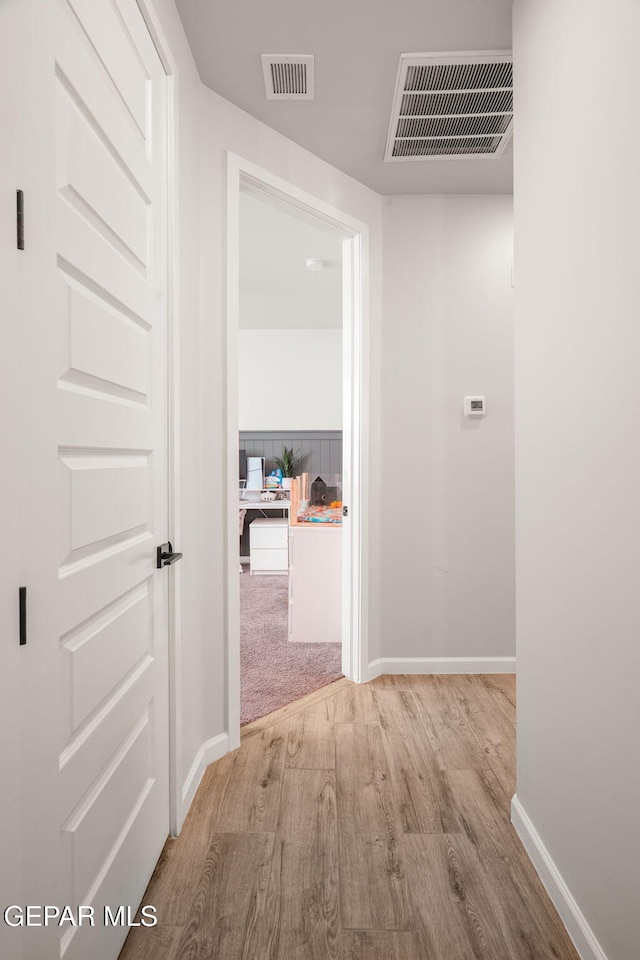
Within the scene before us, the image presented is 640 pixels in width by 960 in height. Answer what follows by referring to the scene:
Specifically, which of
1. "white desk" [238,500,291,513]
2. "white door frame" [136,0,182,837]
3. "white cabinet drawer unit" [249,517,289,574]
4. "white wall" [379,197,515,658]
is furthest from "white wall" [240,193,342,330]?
"white cabinet drawer unit" [249,517,289,574]

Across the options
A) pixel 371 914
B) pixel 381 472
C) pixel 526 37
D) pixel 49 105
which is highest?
pixel 526 37

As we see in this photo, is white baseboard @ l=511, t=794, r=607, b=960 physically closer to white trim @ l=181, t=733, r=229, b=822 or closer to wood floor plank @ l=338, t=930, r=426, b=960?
wood floor plank @ l=338, t=930, r=426, b=960

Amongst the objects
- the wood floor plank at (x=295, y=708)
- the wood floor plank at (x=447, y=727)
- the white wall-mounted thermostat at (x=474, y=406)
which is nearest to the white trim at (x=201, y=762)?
the wood floor plank at (x=295, y=708)

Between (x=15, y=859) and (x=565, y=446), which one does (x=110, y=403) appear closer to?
(x=15, y=859)

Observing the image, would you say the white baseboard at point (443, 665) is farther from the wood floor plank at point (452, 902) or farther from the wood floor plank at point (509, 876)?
the wood floor plank at point (452, 902)

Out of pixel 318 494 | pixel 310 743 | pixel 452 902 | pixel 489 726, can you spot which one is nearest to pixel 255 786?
pixel 310 743

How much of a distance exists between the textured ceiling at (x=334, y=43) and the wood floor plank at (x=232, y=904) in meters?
2.48

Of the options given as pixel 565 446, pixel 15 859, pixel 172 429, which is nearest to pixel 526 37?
pixel 565 446

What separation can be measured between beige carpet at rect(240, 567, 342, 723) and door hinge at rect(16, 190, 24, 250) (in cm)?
211

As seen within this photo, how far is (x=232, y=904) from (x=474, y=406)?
236 cm

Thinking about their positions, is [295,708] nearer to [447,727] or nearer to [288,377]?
[447,727]

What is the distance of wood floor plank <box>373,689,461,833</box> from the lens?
1.72 metres

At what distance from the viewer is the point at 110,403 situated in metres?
1.19

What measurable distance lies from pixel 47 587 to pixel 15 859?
385mm
